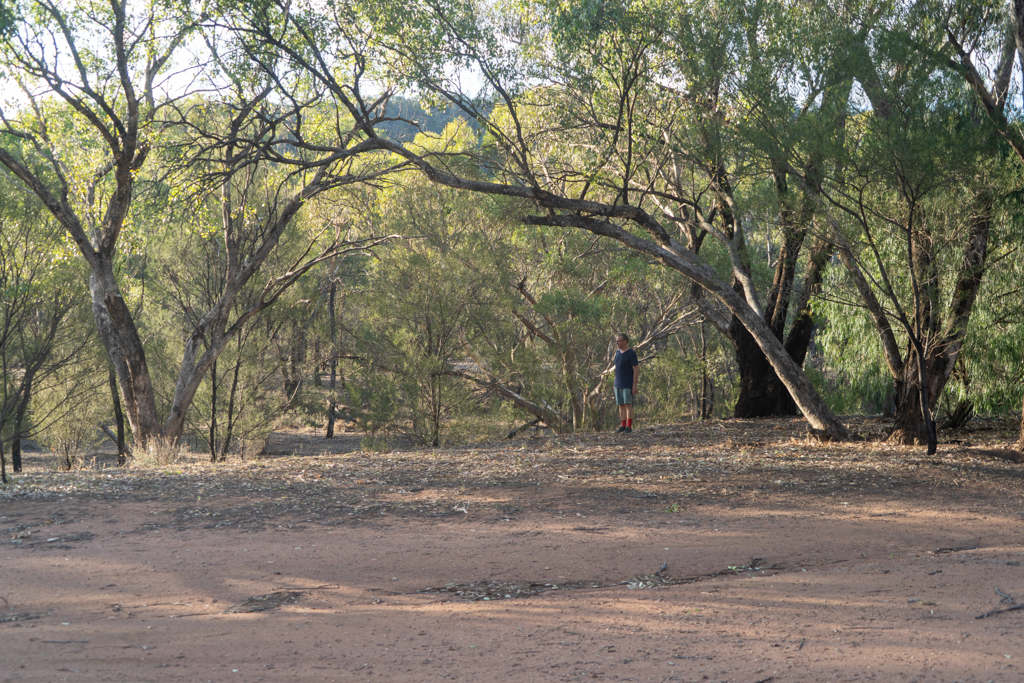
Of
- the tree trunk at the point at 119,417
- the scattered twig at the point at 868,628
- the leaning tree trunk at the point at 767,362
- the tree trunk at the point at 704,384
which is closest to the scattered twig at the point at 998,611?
the scattered twig at the point at 868,628

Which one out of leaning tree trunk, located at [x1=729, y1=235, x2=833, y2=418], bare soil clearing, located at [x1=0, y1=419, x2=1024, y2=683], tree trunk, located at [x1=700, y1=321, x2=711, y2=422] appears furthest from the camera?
tree trunk, located at [x1=700, y1=321, x2=711, y2=422]

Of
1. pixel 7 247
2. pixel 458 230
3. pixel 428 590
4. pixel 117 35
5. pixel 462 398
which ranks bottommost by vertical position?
pixel 428 590

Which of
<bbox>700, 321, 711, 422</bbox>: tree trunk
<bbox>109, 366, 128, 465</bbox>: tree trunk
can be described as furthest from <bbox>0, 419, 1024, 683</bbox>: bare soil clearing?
<bbox>109, 366, 128, 465</bbox>: tree trunk

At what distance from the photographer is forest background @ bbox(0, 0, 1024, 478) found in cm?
824

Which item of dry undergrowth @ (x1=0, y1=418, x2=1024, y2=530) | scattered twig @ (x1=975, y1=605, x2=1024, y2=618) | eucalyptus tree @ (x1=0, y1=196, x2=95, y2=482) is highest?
eucalyptus tree @ (x1=0, y1=196, x2=95, y2=482)

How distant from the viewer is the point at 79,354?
66.2 ft

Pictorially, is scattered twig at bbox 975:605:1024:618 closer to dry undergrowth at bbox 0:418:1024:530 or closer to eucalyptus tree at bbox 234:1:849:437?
dry undergrowth at bbox 0:418:1024:530

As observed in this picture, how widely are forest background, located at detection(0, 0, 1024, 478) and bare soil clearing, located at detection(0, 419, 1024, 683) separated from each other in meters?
2.68

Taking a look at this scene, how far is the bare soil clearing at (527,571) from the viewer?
3.75 m

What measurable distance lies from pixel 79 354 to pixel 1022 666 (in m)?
21.7

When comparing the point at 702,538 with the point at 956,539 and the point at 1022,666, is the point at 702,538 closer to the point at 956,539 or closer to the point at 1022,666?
the point at 956,539

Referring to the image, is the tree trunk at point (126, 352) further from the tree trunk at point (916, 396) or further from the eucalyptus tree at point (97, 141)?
the tree trunk at point (916, 396)

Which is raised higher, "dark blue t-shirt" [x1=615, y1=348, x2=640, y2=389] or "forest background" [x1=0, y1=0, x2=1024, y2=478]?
"forest background" [x1=0, y1=0, x2=1024, y2=478]

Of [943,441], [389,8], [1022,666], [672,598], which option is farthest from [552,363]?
[1022,666]
